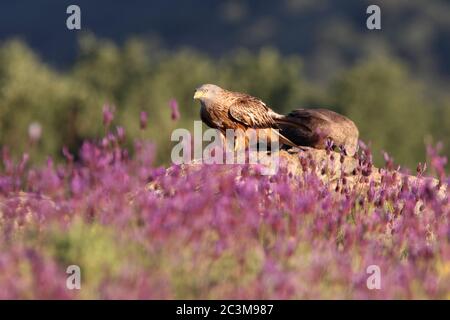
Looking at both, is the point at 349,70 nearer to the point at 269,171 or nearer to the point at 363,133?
the point at 363,133

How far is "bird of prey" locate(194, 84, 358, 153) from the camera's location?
1034cm

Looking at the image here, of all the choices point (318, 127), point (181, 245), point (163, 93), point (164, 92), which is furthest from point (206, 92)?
point (164, 92)

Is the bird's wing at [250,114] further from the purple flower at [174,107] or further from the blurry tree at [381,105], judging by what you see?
the blurry tree at [381,105]

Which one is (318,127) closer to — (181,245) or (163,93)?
(181,245)

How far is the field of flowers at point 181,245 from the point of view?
17.6 ft

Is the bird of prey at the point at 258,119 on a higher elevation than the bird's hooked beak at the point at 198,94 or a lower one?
lower

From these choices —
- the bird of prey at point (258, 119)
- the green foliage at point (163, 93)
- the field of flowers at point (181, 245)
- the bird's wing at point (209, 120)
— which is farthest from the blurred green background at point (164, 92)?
the field of flowers at point (181, 245)

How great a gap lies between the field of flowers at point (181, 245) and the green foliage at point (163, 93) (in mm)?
31571

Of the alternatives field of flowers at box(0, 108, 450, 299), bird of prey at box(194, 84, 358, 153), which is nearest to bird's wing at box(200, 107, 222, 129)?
bird of prey at box(194, 84, 358, 153)

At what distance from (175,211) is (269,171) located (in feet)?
9.41

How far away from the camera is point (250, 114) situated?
10.5 meters

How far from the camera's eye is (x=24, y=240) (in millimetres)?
6477

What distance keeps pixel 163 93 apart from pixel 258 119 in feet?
138
